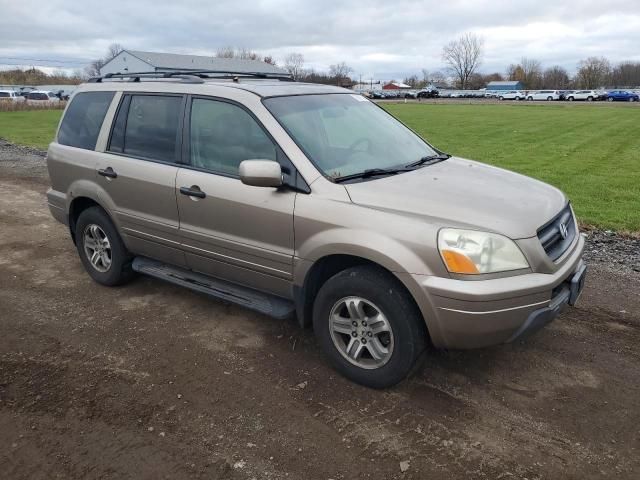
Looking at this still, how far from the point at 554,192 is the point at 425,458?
2.15m

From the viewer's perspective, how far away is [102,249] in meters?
5.19

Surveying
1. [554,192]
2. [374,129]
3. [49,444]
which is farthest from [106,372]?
[554,192]

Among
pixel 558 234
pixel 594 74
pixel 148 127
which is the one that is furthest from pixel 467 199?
pixel 594 74

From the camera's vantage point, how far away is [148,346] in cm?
409

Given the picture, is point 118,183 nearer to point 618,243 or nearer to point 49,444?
point 49,444

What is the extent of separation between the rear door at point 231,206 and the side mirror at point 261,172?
0.58ft

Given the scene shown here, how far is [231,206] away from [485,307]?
1.91 meters

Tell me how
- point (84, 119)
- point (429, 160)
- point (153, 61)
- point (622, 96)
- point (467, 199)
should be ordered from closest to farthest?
point (467, 199) < point (429, 160) < point (84, 119) < point (153, 61) < point (622, 96)

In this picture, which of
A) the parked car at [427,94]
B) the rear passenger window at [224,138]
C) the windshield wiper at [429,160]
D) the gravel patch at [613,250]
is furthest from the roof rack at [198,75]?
the parked car at [427,94]

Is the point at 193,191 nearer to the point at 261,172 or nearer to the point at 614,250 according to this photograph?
the point at 261,172

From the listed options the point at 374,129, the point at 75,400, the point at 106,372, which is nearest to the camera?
the point at 75,400

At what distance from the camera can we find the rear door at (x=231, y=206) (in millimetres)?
3732

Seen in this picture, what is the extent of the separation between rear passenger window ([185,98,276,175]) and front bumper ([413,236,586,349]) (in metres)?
1.50

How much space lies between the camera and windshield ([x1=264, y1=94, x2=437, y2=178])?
12.4ft
